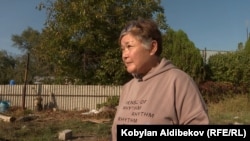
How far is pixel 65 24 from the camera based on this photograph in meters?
19.9

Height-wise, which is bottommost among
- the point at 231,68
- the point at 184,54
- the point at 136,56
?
the point at 136,56

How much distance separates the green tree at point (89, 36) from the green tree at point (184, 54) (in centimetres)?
131

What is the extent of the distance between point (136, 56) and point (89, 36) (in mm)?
16645

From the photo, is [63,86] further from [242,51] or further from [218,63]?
[242,51]

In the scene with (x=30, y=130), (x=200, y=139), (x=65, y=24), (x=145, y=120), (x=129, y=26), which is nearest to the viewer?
(x=200, y=139)

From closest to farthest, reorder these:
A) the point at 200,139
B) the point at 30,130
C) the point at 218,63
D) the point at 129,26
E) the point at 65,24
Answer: the point at 200,139, the point at 129,26, the point at 30,130, the point at 65,24, the point at 218,63

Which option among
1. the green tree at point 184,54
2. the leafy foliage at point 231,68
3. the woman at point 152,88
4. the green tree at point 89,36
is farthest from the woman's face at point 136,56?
the leafy foliage at point 231,68

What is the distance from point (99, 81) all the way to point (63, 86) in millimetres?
1812

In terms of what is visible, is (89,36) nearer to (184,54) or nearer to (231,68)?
(184,54)

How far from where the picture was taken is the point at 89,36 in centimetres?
1914

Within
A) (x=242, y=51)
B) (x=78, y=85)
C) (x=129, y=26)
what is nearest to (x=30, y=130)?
(x=129, y=26)

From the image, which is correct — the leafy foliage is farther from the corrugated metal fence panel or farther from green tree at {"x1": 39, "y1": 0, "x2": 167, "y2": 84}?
the corrugated metal fence panel

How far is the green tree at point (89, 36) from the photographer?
19250 mm

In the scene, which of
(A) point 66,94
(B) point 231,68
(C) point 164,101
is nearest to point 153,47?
(C) point 164,101
